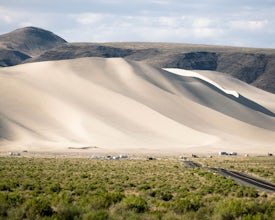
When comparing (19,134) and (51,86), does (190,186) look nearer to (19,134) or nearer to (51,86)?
(19,134)

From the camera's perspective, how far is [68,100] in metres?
132

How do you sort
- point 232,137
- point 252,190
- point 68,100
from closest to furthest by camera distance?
point 252,190 → point 232,137 → point 68,100

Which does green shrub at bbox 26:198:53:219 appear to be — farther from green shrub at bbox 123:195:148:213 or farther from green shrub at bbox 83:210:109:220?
green shrub at bbox 123:195:148:213

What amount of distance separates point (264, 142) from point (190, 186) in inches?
3839

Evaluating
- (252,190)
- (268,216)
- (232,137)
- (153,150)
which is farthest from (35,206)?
(232,137)

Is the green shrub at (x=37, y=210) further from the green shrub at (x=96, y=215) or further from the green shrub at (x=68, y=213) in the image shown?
the green shrub at (x=96, y=215)

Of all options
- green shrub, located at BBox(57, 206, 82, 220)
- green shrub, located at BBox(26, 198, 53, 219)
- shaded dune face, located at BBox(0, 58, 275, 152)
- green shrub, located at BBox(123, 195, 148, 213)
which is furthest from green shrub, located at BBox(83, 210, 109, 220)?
shaded dune face, located at BBox(0, 58, 275, 152)

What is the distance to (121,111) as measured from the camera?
129 m

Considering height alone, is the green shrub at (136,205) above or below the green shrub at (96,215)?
below

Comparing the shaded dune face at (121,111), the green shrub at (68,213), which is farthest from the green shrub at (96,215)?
the shaded dune face at (121,111)

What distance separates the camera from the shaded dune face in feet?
360

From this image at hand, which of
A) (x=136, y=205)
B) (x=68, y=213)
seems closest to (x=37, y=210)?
(x=68, y=213)

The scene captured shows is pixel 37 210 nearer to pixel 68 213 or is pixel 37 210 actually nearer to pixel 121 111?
pixel 68 213

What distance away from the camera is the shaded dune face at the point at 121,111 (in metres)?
110
